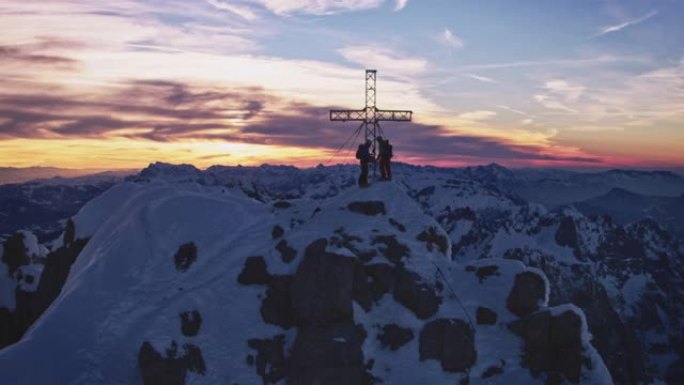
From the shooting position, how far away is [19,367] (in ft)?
123

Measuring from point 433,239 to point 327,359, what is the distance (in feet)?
52.2

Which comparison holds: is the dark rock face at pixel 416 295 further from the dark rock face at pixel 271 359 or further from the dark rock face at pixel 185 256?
the dark rock face at pixel 185 256

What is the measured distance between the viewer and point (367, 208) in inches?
2034

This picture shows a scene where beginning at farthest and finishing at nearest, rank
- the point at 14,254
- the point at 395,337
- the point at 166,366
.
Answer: the point at 14,254
the point at 395,337
the point at 166,366

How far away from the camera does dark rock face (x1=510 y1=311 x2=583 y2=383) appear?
4291cm

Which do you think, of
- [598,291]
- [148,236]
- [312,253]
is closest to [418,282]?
[312,253]

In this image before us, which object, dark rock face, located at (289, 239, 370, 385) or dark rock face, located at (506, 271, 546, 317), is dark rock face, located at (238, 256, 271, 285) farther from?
dark rock face, located at (506, 271, 546, 317)

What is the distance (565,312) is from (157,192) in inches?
1487

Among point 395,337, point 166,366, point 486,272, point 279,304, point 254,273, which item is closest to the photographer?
point 166,366

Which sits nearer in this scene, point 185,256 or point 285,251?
point 285,251

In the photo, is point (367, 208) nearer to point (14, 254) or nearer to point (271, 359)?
point (271, 359)

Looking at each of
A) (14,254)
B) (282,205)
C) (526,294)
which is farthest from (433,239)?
(14,254)

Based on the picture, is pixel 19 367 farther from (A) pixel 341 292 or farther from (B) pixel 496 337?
(B) pixel 496 337

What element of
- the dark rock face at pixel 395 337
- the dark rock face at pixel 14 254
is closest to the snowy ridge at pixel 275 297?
the dark rock face at pixel 395 337
